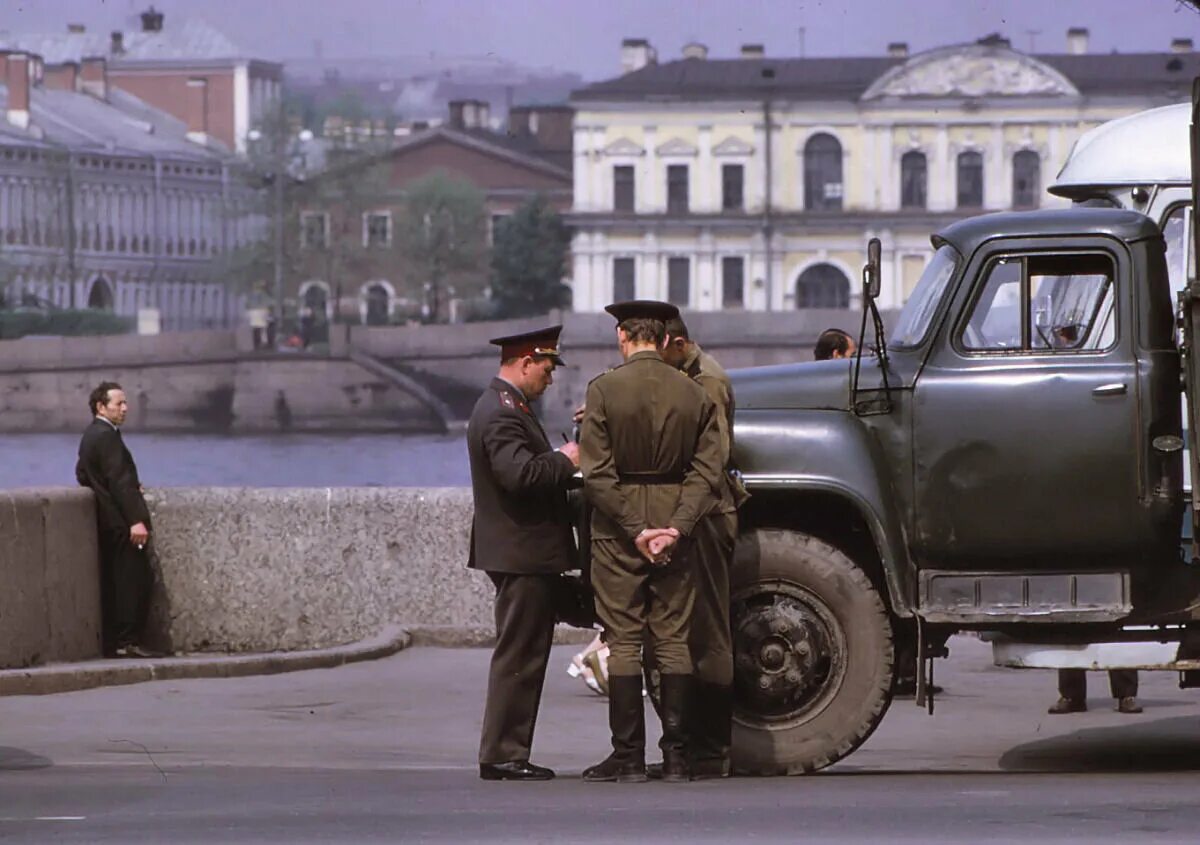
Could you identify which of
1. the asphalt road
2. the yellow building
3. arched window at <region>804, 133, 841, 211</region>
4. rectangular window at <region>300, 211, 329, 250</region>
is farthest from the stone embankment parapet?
arched window at <region>804, 133, 841, 211</region>

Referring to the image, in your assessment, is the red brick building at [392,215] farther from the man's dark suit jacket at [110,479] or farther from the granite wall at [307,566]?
the man's dark suit jacket at [110,479]

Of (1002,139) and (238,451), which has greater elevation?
(1002,139)

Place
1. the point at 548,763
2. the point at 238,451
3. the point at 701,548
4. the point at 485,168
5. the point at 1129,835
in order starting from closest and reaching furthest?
Answer: 1. the point at 1129,835
2. the point at 701,548
3. the point at 548,763
4. the point at 238,451
5. the point at 485,168

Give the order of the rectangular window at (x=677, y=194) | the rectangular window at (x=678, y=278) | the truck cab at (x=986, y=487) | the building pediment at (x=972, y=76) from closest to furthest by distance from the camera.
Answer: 1. the truck cab at (x=986, y=487)
2. the building pediment at (x=972, y=76)
3. the rectangular window at (x=677, y=194)
4. the rectangular window at (x=678, y=278)

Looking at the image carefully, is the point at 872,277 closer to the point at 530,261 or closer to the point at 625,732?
the point at 625,732

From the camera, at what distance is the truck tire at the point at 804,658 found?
10.4m

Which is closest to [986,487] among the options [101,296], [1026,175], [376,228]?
[101,296]

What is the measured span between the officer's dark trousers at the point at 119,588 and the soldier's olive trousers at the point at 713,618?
5.49m

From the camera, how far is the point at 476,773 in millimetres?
10711

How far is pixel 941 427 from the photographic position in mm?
10445

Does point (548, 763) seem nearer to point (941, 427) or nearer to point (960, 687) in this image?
point (941, 427)

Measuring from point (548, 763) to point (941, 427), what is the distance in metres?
2.22

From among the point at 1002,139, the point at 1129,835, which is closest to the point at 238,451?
the point at 1002,139

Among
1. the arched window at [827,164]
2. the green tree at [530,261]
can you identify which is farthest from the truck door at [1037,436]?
the green tree at [530,261]
